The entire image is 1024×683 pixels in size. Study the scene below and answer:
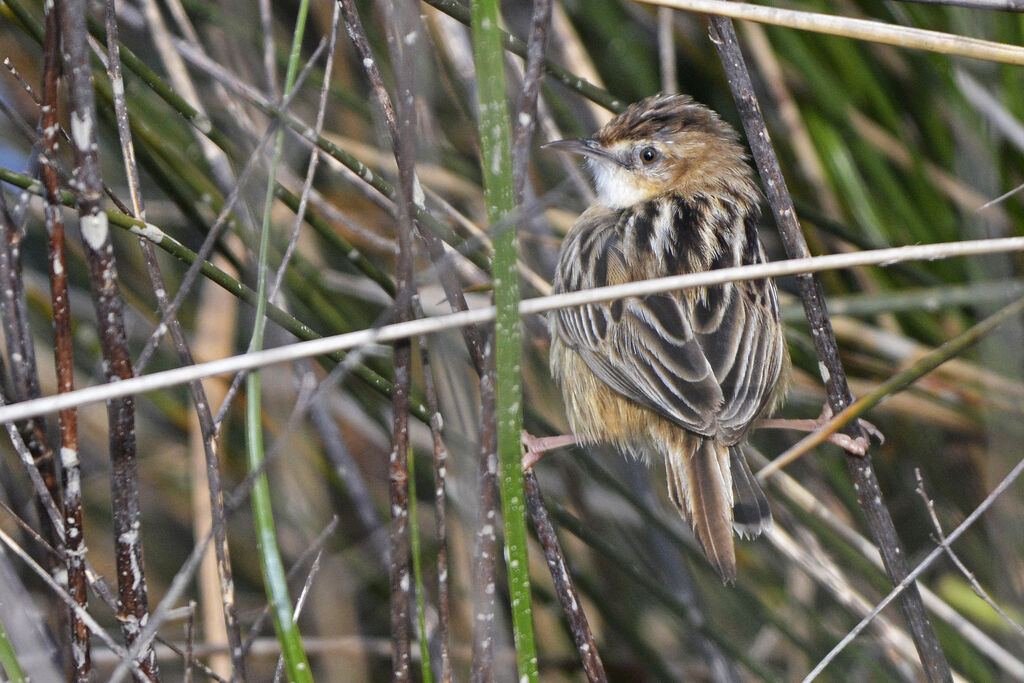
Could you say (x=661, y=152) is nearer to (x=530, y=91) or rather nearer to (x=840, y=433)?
(x=840, y=433)

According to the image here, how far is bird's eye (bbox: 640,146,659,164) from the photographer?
3854 mm

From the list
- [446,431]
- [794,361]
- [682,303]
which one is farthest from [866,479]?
[794,361]

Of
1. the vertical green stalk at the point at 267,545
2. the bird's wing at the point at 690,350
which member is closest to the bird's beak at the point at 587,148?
the bird's wing at the point at 690,350

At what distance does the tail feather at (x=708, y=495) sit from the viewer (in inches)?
107

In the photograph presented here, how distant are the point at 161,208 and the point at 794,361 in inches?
116

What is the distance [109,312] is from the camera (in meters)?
1.86

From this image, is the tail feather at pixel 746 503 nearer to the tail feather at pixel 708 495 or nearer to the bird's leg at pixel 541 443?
the tail feather at pixel 708 495

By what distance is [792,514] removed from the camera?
11.5ft

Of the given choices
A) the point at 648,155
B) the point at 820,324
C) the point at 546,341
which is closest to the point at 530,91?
the point at 820,324

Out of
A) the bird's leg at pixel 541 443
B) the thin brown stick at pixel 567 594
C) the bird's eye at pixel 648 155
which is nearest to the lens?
the thin brown stick at pixel 567 594

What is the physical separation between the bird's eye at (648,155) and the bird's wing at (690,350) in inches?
25.6

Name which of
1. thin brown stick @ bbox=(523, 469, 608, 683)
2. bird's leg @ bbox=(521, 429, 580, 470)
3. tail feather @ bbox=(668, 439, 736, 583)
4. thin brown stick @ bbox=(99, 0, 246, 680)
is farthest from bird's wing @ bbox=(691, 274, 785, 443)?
thin brown stick @ bbox=(99, 0, 246, 680)

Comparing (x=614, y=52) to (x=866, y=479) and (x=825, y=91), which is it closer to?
(x=825, y=91)

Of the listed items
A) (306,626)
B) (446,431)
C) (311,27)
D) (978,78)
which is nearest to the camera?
(446,431)
